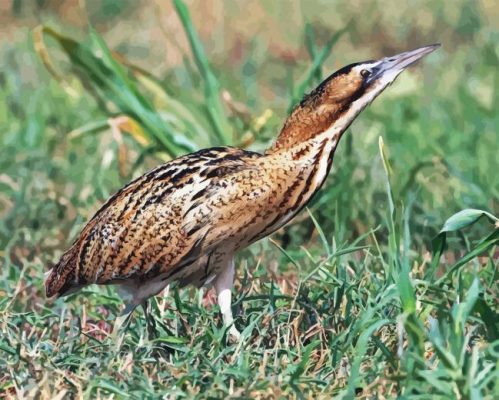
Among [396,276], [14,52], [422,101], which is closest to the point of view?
[396,276]

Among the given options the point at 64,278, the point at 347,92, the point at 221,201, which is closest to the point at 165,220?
the point at 221,201

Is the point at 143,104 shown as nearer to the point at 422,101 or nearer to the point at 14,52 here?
the point at 422,101

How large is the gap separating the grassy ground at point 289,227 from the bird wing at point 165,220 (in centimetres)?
21

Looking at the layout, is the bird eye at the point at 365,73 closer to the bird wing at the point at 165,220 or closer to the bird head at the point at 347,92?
the bird head at the point at 347,92

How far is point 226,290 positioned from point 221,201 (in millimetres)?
342

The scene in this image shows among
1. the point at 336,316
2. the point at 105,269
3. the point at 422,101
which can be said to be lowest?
the point at 422,101

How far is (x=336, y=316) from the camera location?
4332 millimetres

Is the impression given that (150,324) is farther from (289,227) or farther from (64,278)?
(289,227)

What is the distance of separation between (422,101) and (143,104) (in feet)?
7.05

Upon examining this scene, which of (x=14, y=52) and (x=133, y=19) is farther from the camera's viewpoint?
(x=133, y=19)

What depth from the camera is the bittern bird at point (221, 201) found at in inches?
164

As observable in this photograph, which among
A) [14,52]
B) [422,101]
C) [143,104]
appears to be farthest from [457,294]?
[14,52]

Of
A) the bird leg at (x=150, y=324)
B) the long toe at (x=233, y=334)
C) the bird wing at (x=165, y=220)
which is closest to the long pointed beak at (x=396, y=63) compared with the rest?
the bird wing at (x=165, y=220)

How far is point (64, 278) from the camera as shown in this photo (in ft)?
14.7
